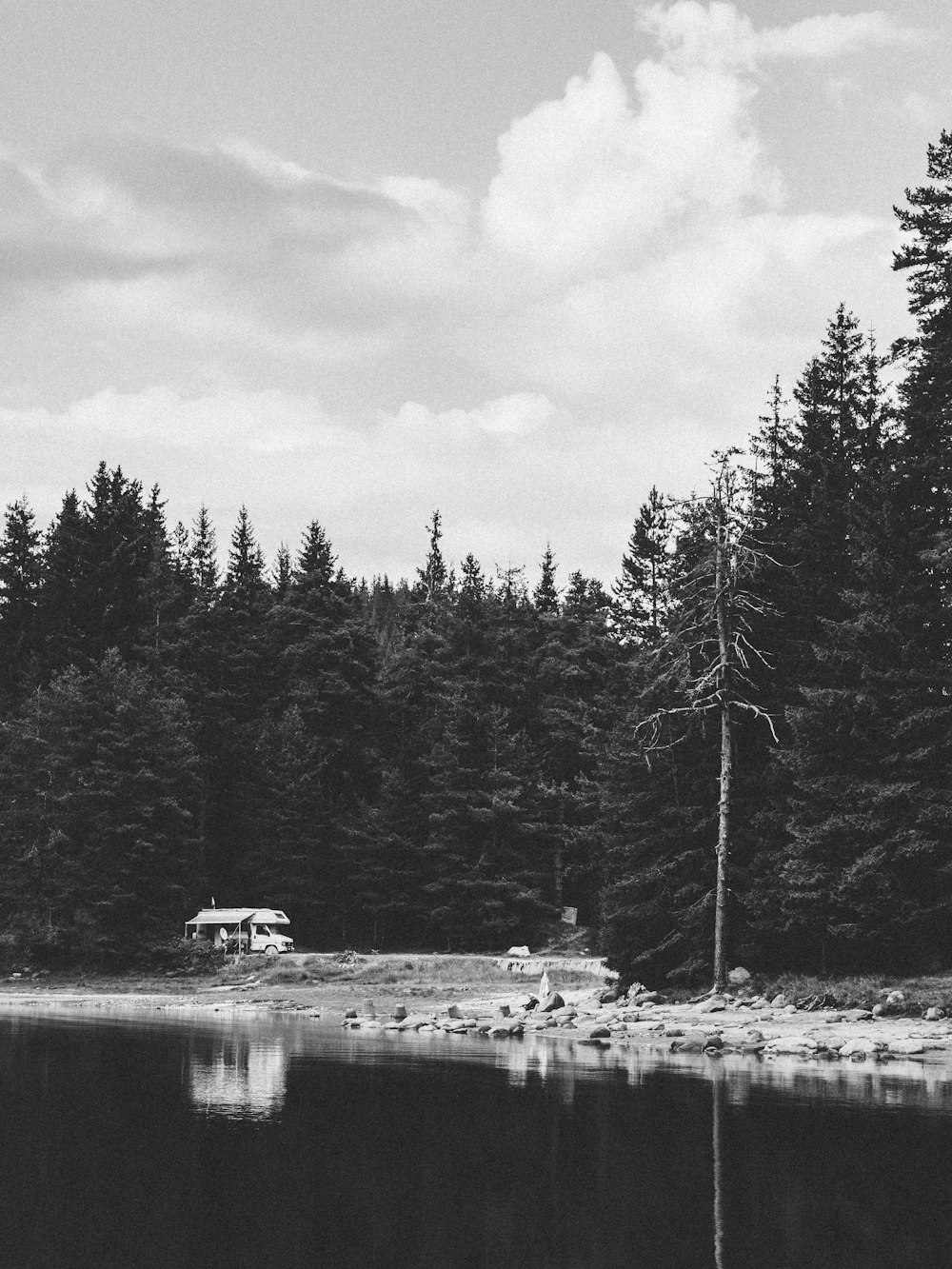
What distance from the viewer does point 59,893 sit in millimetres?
64062

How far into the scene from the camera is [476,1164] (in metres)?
17.4

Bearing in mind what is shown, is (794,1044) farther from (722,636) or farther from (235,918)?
(235,918)

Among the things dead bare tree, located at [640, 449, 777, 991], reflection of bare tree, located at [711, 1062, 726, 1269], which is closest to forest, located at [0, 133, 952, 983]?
dead bare tree, located at [640, 449, 777, 991]

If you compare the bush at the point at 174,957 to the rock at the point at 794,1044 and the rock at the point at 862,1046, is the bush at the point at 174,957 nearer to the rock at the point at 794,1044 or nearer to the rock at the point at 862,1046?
the rock at the point at 794,1044

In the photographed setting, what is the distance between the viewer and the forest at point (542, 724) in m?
37.9

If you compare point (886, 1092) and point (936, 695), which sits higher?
point (936, 695)

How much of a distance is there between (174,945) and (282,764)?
1400 cm

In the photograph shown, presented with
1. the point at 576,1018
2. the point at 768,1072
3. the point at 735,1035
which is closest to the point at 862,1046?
the point at 735,1035

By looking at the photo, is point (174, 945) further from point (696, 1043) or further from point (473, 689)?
point (696, 1043)

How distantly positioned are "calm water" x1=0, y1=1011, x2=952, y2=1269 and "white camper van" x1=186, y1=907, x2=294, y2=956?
37004 mm

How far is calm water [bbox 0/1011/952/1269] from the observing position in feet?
42.8

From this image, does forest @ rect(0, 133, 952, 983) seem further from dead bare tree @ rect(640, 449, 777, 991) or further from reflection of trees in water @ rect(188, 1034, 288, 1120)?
reflection of trees in water @ rect(188, 1034, 288, 1120)

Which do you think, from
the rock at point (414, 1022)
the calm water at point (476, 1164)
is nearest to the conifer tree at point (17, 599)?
the rock at point (414, 1022)

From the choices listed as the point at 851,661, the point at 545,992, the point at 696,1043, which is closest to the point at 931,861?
the point at 851,661
